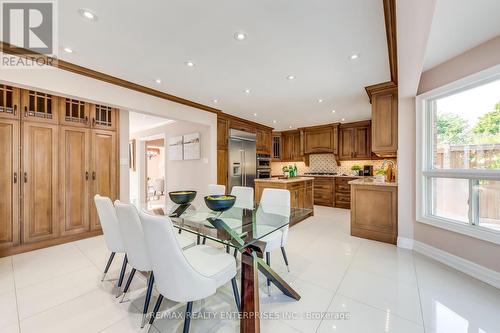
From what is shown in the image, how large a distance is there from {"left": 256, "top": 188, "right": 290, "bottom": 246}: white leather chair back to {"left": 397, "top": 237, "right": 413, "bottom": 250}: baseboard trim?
1.91 meters

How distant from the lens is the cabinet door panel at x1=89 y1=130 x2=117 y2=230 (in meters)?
3.28

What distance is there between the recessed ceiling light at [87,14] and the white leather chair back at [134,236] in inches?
62.0

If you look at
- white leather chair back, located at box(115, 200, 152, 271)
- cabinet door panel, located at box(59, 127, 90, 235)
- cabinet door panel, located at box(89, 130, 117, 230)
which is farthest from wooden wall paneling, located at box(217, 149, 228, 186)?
white leather chair back, located at box(115, 200, 152, 271)

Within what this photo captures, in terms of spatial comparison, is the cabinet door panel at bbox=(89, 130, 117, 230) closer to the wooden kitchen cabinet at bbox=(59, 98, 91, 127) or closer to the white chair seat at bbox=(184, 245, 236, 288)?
the wooden kitchen cabinet at bbox=(59, 98, 91, 127)

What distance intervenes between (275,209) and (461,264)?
2132 mm

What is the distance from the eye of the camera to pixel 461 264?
2205mm

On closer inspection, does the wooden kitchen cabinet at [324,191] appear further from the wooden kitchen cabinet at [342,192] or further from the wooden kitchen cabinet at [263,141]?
the wooden kitchen cabinet at [263,141]

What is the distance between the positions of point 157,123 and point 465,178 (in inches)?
245

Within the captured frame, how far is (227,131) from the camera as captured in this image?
4922 millimetres

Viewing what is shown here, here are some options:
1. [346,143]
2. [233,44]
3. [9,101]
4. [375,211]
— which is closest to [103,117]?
[9,101]

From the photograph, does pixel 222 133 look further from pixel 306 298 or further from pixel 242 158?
pixel 306 298

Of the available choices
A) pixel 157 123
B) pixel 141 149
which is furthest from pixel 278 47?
pixel 141 149

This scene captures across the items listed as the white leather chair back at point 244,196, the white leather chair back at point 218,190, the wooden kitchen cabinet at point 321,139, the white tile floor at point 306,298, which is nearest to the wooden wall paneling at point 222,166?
the white leather chair back at point 218,190

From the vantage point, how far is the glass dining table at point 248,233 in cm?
134
